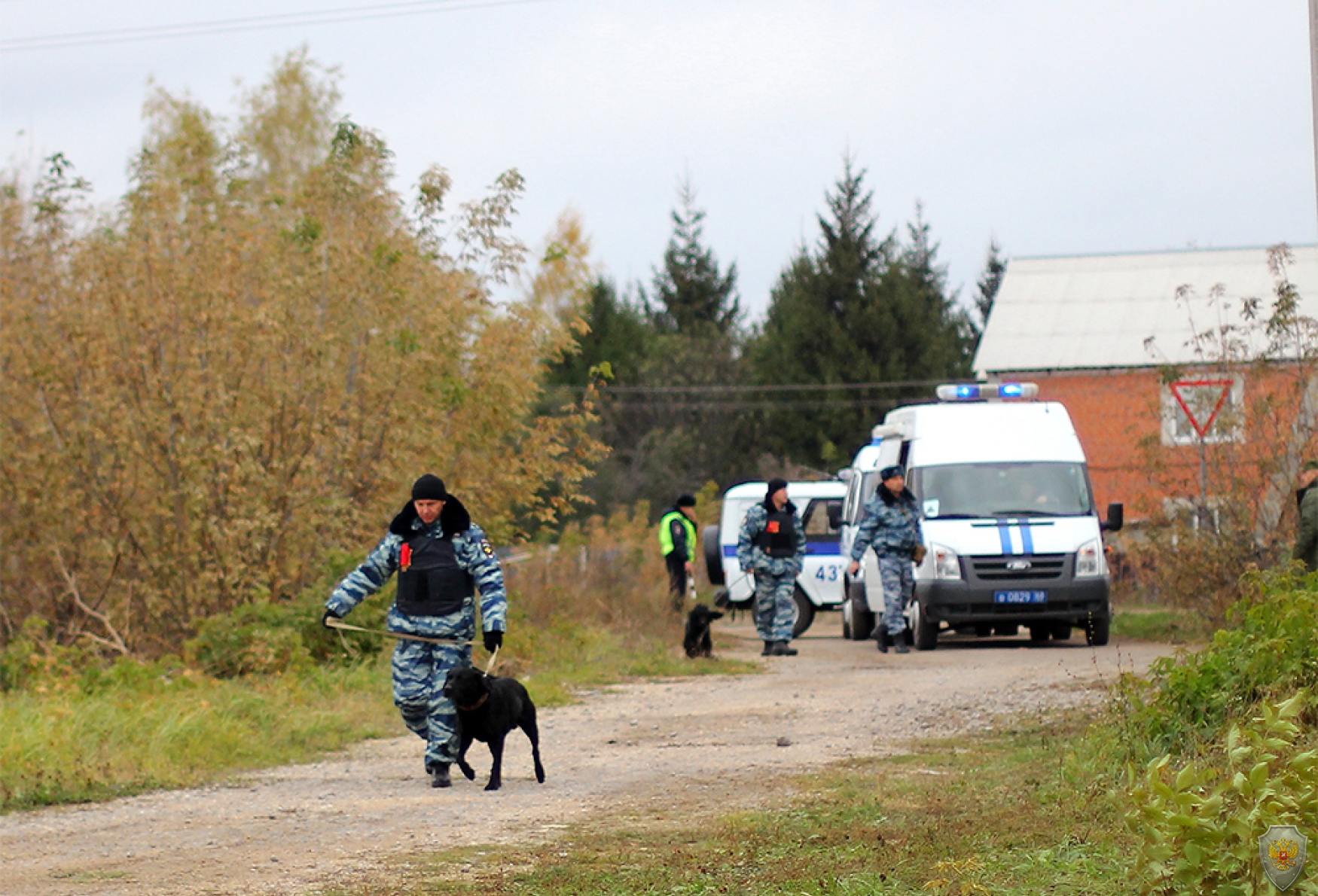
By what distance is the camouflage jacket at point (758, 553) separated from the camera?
18703 mm

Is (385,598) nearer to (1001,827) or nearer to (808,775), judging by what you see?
(808,775)

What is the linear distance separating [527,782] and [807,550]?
13.7m

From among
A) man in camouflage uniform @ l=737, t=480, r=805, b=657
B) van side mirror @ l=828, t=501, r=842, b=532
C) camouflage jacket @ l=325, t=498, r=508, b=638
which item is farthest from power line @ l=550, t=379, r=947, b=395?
camouflage jacket @ l=325, t=498, r=508, b=638

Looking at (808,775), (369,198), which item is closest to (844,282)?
(369,198)

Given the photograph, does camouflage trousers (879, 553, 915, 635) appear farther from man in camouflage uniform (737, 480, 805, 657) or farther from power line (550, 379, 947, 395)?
power line (550, 379, 947, 395)

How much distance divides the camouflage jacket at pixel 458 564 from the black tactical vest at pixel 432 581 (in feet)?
0.12

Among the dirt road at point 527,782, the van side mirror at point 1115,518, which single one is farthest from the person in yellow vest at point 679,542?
the van side mirror at point 1115,518

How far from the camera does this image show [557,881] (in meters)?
6.88

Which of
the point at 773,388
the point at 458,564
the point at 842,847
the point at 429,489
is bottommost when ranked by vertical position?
the point at 842,847

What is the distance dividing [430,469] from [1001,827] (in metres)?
11.7

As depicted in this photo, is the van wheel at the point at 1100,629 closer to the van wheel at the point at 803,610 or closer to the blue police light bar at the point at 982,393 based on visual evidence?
the blue police light bar at the point at 982,393

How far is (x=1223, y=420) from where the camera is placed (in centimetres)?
1845

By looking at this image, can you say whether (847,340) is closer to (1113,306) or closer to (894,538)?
(1113,306)

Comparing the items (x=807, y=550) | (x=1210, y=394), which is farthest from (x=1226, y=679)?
(x=807, y=550)
